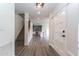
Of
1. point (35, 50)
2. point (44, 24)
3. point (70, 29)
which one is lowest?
point (35, 50)

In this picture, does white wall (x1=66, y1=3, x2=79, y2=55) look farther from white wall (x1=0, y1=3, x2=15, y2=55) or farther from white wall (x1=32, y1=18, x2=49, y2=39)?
white wall (x1=32, y1=18, x2=49, y2=39)

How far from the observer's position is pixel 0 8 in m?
0.81

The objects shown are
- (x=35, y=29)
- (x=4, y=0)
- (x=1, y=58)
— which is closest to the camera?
(x=1, y=58)

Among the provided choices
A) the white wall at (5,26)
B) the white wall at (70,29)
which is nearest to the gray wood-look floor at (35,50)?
the white wall at (70,29)

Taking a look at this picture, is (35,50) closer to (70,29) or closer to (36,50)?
(36,50)

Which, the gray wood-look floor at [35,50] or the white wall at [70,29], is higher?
the white wall at [70,29]

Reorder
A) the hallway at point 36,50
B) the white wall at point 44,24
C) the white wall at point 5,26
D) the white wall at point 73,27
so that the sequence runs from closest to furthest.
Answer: the white wall at point 5,26
the white wall at point 73,27
the hallway at point 36,50
the white wall at point 44,24

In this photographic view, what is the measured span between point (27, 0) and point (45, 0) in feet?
0.46

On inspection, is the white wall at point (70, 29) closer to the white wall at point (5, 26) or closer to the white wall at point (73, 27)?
the white wall at point (73, 27)

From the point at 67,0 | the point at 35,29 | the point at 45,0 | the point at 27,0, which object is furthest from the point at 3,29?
the point at 35,29

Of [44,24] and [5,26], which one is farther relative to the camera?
[44,24]

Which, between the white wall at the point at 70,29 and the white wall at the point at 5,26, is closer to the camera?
the white wall at the point at 5,26

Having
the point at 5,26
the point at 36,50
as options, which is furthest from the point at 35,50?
the point at 5,26

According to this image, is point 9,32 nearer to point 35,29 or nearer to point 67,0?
point 67,0
